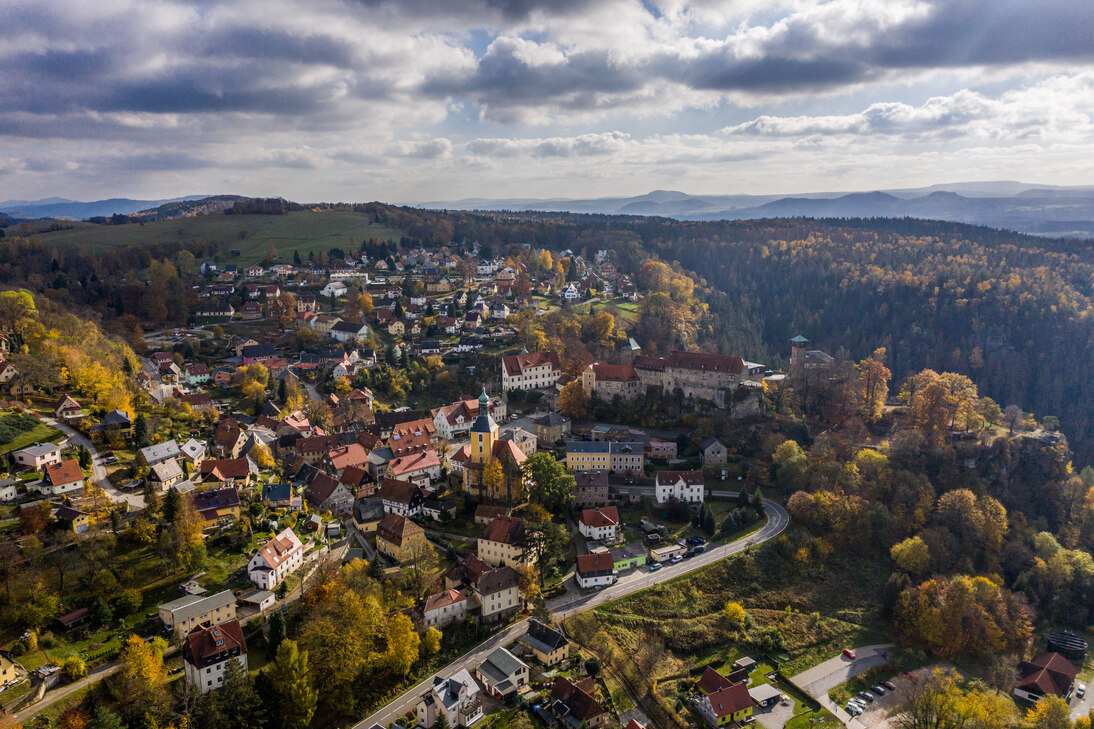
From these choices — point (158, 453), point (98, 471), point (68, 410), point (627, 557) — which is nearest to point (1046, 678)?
point (627, 557)

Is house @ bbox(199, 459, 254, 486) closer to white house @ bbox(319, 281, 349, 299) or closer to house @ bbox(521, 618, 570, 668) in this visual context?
house @ bbox(521, 618, 570, 668)

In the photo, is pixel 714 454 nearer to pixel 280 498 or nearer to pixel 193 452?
pixel 280 498

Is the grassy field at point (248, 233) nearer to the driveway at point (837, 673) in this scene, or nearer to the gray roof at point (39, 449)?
the gray roof at point (39, 449)

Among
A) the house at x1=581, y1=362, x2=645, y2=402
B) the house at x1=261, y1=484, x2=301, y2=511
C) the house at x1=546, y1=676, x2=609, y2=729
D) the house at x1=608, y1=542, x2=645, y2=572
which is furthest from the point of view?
the house at x1=581, y1=362, x2=645, y2=402

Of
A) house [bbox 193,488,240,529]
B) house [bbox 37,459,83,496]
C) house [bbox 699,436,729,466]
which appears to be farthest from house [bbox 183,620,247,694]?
house [bbox 699,436,729,466]

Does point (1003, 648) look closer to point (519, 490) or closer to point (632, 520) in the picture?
point (632, 520)
